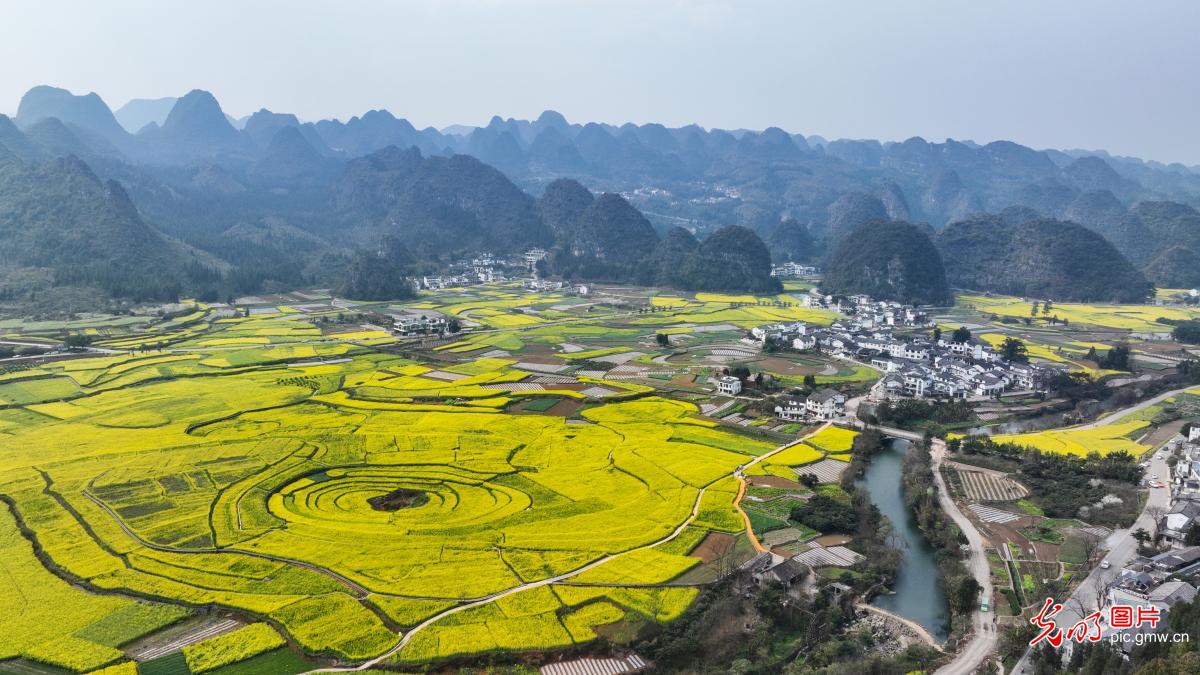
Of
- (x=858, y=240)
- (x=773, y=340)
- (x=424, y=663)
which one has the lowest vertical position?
(x=424, y=663)

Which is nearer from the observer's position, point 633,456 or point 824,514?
point 824,514

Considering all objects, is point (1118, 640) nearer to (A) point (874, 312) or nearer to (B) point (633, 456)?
(B) point (633, 456)

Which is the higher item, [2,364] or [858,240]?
[858,240]

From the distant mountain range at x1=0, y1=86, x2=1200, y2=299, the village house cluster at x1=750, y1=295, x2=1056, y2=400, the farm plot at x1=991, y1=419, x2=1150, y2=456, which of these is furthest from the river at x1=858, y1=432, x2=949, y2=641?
the distant mountain range at x1=0, y1=86, x2=1200, y2=299

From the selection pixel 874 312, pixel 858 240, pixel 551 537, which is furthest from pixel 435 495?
pixel 858 240

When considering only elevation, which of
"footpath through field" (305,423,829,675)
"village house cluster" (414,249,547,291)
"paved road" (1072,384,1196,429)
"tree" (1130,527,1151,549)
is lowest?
"footpath through field" (305,423,829,675)

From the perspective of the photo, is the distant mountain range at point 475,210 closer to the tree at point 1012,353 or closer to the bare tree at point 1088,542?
the tree at point 1012,353

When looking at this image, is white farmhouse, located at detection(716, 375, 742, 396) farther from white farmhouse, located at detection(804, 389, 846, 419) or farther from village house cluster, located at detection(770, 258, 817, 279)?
village house cluster, located at detection(770, 258, 817, 279)
